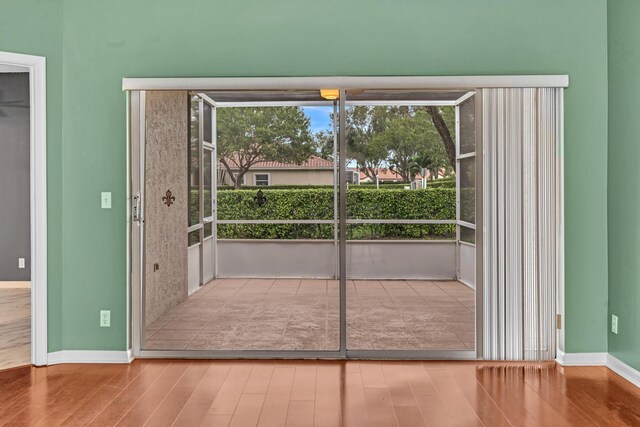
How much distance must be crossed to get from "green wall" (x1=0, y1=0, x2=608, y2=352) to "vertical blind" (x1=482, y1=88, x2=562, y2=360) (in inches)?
4.9

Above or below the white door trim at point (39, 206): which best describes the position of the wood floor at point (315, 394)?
below

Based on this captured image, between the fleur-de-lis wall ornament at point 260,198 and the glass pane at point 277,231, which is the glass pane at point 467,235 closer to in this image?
the glass pane at point 277,231

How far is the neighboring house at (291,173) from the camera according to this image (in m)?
6.55

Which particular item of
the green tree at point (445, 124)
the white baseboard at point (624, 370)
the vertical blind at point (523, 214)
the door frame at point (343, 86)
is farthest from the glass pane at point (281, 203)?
the white baseboard at point (624, 370)

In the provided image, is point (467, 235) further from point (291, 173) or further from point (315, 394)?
point (315, 394)

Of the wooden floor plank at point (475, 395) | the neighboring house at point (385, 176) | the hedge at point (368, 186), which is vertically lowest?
the wooden floor plank at point (475, 395)

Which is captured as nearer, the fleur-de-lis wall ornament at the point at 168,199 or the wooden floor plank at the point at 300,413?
the wooden floor plank at the point at 300,413

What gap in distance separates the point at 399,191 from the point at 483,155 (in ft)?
6.10

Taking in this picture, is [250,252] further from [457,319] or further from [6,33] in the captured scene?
[6,33]

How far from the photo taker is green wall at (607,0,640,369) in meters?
3.50

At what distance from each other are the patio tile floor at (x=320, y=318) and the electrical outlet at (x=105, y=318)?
312mm

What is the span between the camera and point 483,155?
3.89 m

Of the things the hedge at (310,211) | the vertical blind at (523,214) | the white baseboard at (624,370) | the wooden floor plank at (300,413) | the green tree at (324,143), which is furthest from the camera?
the green tree at (324,143)

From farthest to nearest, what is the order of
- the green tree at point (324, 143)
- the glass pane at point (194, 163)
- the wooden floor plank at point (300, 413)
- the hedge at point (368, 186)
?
1. the green tree at point (324, 143)
2. the glass pane at point (194, 163)
3. the hedge at point (368, 186)
4. the wooden floor plank at point (300, 413)
